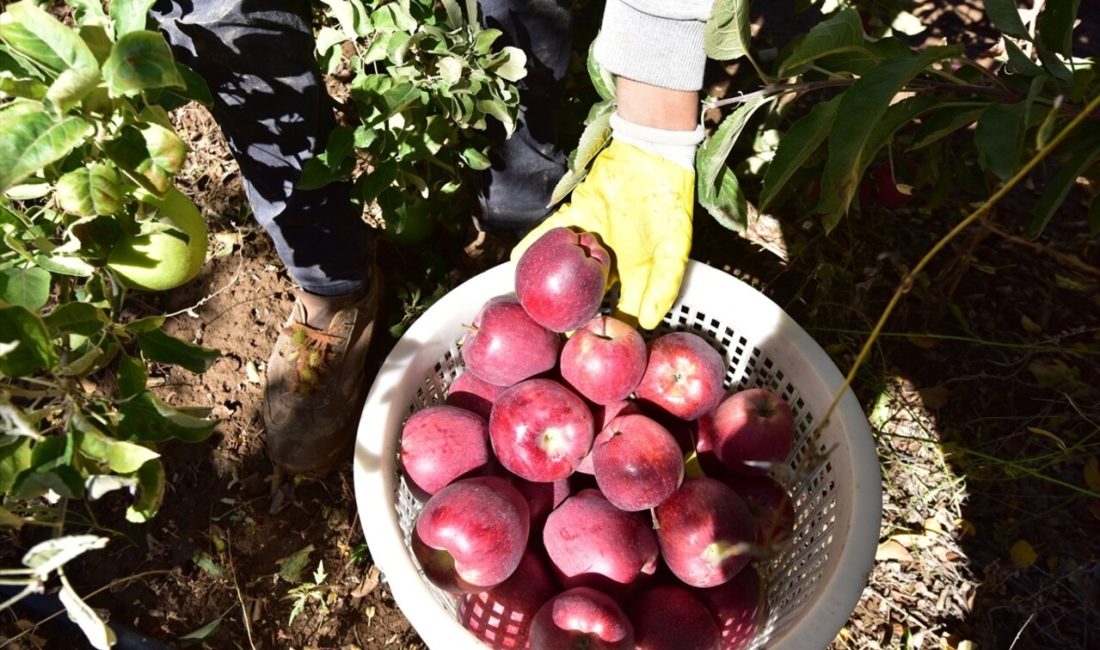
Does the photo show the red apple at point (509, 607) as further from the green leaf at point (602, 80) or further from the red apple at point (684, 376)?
the green leaf at point (602, 80)

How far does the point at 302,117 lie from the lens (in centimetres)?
168

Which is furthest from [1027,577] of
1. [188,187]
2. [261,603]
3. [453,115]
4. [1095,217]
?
[188,187]

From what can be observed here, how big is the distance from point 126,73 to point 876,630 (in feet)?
6.80

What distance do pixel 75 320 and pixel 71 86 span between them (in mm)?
348

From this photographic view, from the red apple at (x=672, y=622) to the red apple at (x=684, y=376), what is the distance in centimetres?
40

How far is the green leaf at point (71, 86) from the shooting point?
834mm

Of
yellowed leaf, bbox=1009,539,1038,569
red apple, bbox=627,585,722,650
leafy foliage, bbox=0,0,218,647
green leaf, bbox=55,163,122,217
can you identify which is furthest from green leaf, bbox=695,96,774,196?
yellowed leaf, bbox=1009,539,1038,569

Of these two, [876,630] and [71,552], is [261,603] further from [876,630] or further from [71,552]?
[876,630]

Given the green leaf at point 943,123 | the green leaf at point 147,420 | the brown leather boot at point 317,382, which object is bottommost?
the brown leather boot at point 317,382

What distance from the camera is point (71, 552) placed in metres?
0.88

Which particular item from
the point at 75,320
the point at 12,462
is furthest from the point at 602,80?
the point at 12,462

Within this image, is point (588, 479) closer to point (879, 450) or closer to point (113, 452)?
point (879, 450)

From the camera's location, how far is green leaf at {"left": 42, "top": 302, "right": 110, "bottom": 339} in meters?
1.02

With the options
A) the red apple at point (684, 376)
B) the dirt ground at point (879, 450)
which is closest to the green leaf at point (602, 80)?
the red apple at point (684, 376)
